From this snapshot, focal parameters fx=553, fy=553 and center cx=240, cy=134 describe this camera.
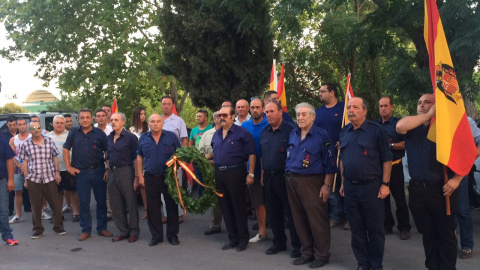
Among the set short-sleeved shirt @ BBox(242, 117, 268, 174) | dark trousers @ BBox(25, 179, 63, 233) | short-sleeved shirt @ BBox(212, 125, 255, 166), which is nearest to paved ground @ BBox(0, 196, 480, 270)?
dark trousers @ BBox(25, 179, 63, 233)

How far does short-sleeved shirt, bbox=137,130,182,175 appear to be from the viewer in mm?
7867

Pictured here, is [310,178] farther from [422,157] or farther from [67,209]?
[67,209]

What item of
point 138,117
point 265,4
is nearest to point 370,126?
point 138,117

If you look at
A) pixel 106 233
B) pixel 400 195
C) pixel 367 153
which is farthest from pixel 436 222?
pixel 106 233

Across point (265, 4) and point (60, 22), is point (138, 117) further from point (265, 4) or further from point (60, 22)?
point (60, 22)

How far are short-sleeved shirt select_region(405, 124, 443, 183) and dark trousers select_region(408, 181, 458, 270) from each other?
→ 0.32 ft

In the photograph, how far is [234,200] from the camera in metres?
7.49

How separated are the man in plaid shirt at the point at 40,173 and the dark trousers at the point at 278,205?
3699mm

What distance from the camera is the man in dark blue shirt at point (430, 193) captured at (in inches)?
215

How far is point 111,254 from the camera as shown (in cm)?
759

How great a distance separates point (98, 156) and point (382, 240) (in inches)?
186

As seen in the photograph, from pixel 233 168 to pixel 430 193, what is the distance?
109 inches

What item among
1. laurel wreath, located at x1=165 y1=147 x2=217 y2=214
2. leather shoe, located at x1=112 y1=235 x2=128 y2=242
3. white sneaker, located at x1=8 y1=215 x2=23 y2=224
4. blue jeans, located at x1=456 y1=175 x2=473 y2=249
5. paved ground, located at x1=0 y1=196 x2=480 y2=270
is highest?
laurel wreath, located at x1=165 y1=147 x2=217 y2=214

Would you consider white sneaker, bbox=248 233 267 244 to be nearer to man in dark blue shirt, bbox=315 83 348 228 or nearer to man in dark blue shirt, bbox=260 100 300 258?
man in dark blue shirt, bbox=260 100 300 258
